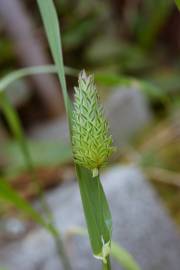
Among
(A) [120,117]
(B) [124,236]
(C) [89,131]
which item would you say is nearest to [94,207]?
(C) [89,131]

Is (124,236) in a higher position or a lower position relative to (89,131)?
lower

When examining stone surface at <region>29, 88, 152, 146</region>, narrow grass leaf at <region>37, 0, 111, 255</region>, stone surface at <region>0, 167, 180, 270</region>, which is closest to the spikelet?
narrow grass leaf at <region>37, 0, 111, 255</region>

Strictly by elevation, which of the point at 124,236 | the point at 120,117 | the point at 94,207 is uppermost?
the point at 120,117

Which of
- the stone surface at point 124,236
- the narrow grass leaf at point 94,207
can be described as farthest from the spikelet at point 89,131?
the stone surface at point 124,236

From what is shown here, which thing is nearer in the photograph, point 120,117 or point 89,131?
point 89,131

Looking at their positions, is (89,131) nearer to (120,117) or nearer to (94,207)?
(94,207)

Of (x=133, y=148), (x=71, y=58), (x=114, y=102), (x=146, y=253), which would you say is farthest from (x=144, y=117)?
(x=146, y=253)

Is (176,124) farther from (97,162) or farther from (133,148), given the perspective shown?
(97,162)
